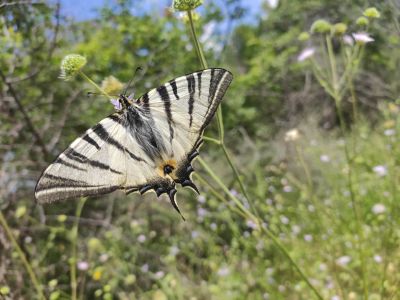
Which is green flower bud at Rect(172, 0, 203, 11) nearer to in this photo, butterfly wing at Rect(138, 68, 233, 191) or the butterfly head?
butterfly wing at Rect(138, 68, 233, 191)

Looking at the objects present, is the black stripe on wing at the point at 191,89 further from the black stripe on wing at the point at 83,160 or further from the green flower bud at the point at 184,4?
the black stripe on wing at the point at 83,160

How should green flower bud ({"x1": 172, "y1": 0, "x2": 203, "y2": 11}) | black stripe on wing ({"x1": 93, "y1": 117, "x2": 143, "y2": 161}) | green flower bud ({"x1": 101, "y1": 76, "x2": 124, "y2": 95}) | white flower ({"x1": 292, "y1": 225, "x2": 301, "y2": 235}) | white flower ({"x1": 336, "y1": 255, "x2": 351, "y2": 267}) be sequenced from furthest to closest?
white flower ({"x1": 292, "y1": 225, "x2": 301, "y2": 235}) → white flower ({"x1": 336, "y1": 255, "x2": 351, "y2": 267}) → green flower bud ({"x1": 101, "y1": 76, "x2": 124, "y2": 95}) → black stripe on wing ({"x1": 93, "y1": 117, "x2": 143, "y2": 161}) → green flower bud ({"x1": 172, "y1": 0, "x2": 203, "y2": 11})

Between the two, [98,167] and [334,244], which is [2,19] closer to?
[98,167]

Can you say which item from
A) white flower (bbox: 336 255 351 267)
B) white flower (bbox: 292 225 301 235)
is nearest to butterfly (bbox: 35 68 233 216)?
white flower (bbox: 336 255 351 267)

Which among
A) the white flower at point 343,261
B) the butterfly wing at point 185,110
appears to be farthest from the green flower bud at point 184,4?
the white flower at point 343,261

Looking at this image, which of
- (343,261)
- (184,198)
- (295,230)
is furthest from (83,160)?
(184,198)

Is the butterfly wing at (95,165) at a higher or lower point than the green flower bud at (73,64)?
lower
